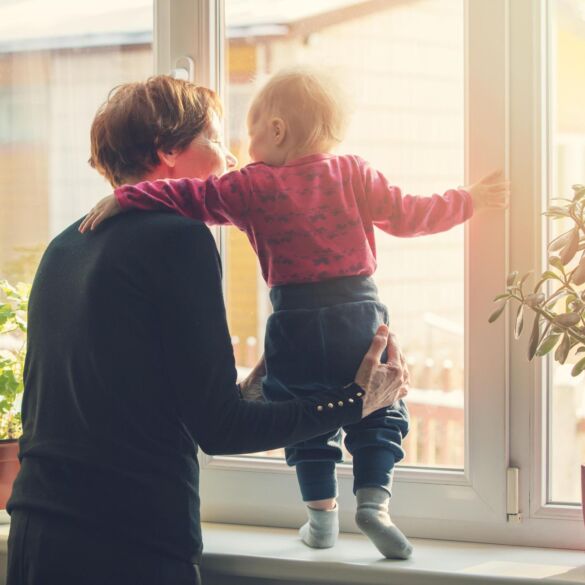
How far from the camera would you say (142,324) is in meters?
1.33

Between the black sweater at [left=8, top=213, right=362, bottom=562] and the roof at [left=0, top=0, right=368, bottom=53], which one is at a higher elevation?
the roof at [left=0, top=0, right=368, bottom=53]

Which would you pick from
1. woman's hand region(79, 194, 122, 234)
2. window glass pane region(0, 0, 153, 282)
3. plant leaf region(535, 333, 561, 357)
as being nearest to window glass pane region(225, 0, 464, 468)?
plant leaf region(535, 333, 561, 357)

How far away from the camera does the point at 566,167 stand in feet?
5.43

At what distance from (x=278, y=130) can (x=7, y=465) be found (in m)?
0.93

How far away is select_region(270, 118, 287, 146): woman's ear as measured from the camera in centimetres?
153

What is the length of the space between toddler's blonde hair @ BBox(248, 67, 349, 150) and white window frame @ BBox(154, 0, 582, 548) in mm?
298

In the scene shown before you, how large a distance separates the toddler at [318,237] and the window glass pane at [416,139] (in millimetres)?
174

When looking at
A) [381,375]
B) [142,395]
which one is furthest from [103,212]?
[381,375]

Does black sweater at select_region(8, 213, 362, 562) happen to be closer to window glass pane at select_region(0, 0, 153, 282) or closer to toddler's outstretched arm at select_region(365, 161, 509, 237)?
toddler's outstretched arm at select_region(365, 161, 509, 237)

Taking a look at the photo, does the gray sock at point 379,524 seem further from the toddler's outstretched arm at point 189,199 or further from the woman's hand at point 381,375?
the toddler's outstretched arm at point 189,199

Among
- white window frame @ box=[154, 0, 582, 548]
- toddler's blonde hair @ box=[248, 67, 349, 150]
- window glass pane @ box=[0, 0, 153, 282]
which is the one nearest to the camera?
toddler's blonde hair @ box=[248, 67, 349, 150]

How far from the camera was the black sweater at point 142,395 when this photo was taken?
1.32m

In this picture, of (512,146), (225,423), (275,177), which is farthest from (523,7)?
(225,423)

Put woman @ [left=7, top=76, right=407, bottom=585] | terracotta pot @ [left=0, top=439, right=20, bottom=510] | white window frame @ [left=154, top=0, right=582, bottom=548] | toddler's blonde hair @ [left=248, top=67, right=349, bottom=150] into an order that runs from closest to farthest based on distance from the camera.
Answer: woman @ [left=7, top=76, right=407, bottom=585] < toddler's blonde hair @ [left=248, top=67, right=349, bottom=150] < white window frame @ [left=154, top=0, right=582, bottom=548] < terracotta pot @ [left=0, top=439, right=20, bottom=510]
